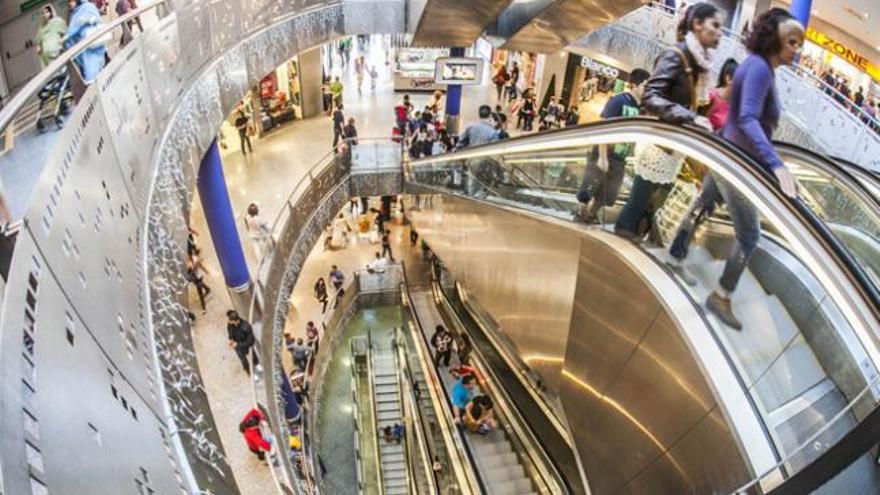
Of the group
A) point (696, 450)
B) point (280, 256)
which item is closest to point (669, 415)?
point (696, 450)

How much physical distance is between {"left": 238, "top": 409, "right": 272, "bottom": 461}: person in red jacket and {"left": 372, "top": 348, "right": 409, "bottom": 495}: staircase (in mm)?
6987

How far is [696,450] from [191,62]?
6.51m

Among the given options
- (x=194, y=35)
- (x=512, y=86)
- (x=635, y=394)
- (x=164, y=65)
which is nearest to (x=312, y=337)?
(x=194, y=35)

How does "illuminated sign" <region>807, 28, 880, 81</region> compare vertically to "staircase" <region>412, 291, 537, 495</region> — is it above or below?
above

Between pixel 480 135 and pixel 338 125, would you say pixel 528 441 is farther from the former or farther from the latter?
pixel 338 125

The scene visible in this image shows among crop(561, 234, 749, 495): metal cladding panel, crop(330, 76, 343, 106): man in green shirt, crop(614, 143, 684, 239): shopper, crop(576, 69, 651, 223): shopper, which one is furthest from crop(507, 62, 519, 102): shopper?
crop(614, 143, 684, 239): shopper

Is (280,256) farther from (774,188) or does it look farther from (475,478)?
(774,188)

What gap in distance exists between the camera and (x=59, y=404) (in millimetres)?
1608

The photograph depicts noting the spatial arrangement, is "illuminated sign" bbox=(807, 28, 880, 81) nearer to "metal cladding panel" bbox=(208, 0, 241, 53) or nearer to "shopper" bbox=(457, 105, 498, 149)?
"shopper" bbox=(457, 105, 498, 149)

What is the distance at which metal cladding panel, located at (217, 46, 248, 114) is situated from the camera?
874 centimetres

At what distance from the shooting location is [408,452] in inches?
497

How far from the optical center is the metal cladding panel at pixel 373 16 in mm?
16391

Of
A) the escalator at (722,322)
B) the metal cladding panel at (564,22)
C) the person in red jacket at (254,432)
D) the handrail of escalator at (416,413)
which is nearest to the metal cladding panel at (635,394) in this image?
the escalator at (722,322)

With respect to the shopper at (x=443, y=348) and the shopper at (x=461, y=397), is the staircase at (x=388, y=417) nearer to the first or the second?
the shopper at (x=443, y=348)
